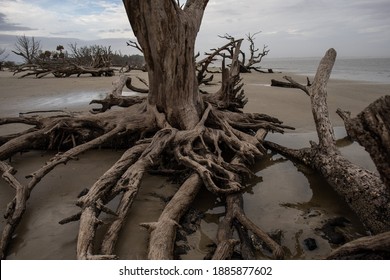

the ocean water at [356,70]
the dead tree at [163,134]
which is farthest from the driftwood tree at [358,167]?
the ocean water at [356,70]

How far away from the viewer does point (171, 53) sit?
388cm

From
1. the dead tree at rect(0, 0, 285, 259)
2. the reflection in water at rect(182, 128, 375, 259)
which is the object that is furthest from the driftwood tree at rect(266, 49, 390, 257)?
the dead tree at rect(0, 0, 285, 259)

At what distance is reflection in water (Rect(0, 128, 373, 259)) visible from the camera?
2203mm

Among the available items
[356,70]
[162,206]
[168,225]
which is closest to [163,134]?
[162,206]

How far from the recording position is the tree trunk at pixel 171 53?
3.69 meters

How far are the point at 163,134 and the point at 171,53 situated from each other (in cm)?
111

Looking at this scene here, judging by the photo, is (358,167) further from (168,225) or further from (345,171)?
(168,225)

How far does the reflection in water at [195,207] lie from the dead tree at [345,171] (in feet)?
0.48

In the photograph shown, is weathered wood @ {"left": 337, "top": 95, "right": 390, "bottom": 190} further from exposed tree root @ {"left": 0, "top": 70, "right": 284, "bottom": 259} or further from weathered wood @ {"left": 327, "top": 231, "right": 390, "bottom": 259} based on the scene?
exposed tree root @ {"left": 0, "top": 70, "right": 284, "bottom": 259}

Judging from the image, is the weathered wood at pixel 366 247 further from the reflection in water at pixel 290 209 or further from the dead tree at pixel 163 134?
the dead tree at pixel 163 134

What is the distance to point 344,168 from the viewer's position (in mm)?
2980

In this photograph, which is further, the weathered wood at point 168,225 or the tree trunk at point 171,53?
the tree trunk at point 171,53
